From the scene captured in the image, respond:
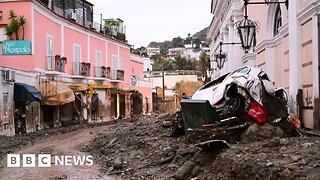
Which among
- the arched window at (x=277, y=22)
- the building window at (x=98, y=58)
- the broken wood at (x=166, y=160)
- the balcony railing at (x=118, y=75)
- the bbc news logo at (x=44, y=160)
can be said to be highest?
the building window at (x=98, y=58)

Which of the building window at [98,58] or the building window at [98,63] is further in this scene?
the building window at [98,58]

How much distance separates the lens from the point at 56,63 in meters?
28.1

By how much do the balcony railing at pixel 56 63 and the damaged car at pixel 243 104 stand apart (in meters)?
18.1

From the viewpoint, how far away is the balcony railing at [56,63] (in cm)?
2713

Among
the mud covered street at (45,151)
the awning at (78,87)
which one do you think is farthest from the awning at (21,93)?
the awning at (78,87)

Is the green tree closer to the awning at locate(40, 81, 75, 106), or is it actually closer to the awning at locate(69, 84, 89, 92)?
the awning at locate(69, 84, 89, 92)

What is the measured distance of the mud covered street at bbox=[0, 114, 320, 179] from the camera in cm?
655

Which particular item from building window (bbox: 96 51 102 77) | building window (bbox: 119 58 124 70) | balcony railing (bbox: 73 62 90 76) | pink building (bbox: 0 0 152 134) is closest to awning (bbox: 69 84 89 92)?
pink building (bbox: 0 0 152 134)

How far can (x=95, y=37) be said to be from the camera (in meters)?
36.0

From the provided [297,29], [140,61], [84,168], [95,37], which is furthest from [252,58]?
[140,61]

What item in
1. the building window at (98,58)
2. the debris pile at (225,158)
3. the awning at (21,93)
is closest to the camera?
the debris pile at (225,158)

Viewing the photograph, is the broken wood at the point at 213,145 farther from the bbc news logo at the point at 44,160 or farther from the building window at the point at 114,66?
the building window at the point at 114,66

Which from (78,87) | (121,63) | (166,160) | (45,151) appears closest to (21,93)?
(45,151)

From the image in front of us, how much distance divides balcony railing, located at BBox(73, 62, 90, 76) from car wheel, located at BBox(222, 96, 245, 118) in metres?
23.1
